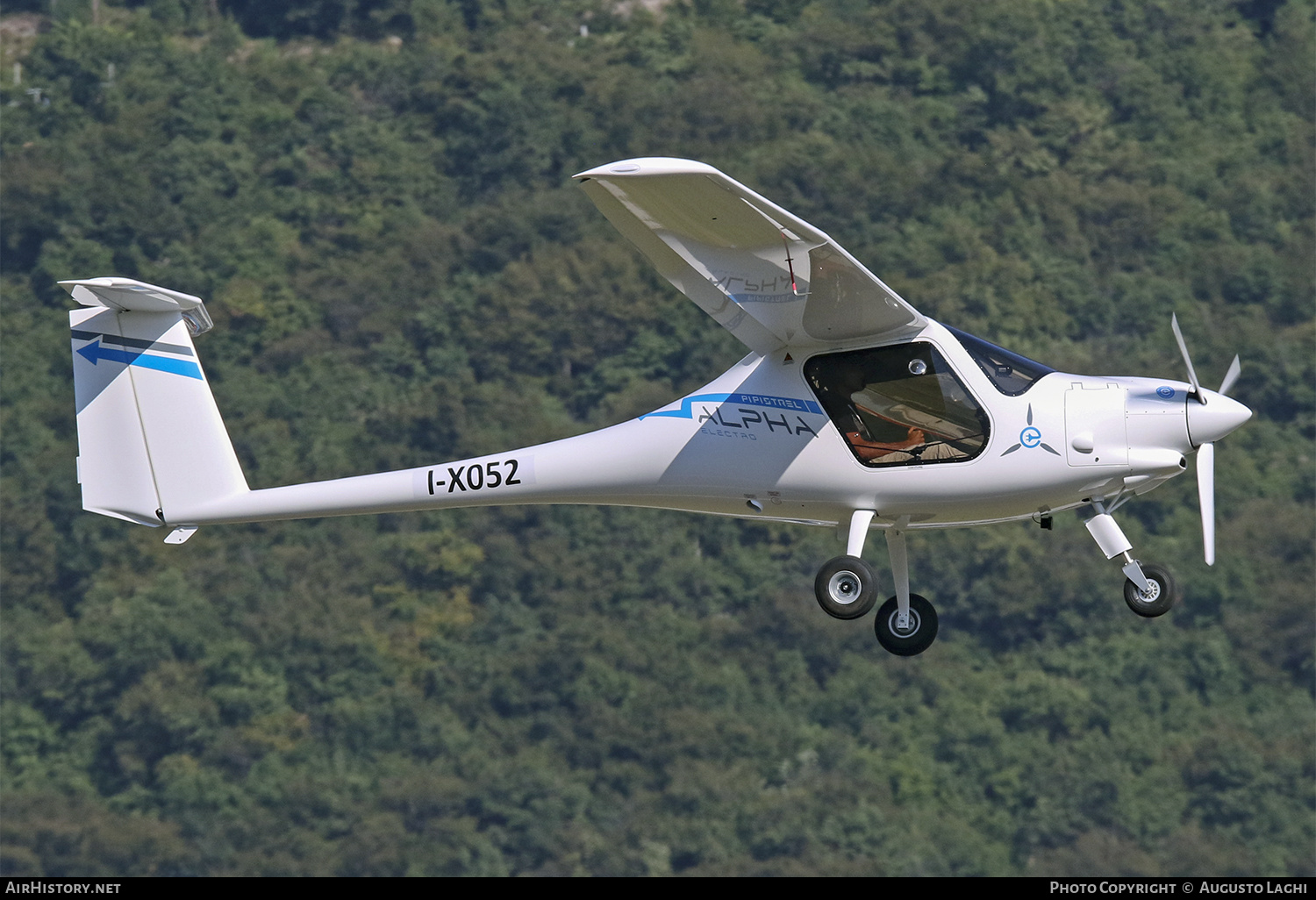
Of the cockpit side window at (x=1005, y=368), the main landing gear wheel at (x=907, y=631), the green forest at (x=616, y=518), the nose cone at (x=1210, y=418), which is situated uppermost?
the cockpit side window at (x=1005, y=368)

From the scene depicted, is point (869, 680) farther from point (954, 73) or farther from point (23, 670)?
point (954, 73)

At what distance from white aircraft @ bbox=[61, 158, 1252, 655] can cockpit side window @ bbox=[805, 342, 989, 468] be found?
1 centimetres

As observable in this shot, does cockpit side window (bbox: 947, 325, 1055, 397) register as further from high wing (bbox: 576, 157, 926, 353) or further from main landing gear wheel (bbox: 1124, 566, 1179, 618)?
main landing gear wheel (bbox: 1124, 566, 1179, 618)

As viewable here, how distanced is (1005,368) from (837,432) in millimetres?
1329

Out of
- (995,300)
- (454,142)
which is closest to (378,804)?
(995,300)

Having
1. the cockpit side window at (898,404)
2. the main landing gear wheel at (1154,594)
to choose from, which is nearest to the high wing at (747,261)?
the cockpit side window at (898,404)

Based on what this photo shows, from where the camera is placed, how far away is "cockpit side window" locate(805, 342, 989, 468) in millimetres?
17281

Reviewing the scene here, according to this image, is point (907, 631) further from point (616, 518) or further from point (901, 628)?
point (616, 518)

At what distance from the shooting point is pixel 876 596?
1719 cm

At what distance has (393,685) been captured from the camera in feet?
260

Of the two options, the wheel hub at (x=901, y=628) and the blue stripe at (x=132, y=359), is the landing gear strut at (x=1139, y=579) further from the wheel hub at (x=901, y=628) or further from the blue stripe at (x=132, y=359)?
the blue stripe at (x=132, y=359)

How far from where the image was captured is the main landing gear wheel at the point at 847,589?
17406mm

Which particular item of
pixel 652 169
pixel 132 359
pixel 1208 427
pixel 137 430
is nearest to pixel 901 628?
pixel 1208 427

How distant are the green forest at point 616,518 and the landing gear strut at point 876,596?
177 feet
